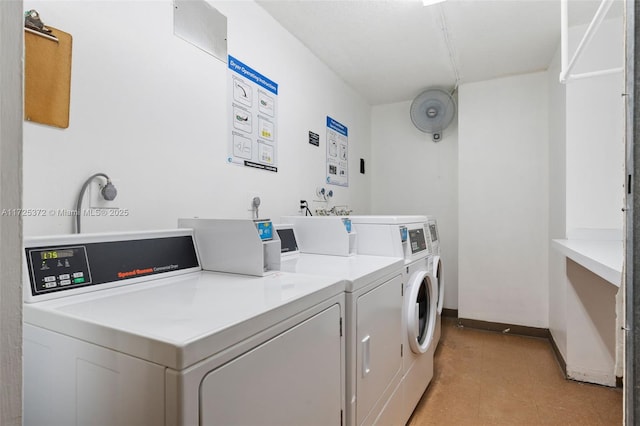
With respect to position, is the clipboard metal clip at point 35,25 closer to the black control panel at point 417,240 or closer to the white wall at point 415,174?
the black control panel at point 417,240

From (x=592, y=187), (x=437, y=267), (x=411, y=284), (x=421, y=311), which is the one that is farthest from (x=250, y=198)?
(x=592, y=187)

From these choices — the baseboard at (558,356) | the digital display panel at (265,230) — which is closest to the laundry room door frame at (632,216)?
the digital display panel at (265,230)

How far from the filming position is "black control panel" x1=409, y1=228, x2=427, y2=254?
81.8 inches

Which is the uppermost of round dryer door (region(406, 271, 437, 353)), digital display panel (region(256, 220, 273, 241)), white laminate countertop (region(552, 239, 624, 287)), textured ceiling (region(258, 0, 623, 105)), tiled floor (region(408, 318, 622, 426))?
textured ceiling (region(258, 0, 623, 105))

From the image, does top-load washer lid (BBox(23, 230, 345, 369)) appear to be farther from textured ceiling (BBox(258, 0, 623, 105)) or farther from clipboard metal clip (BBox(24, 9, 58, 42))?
textured ceiling (BBox(258, 0, 623, 105))

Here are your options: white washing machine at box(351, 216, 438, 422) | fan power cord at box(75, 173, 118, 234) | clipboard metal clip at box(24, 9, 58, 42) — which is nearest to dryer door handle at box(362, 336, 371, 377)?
white washing machine at box(351, 216, 438, 422)

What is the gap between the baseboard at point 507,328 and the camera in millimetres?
3164

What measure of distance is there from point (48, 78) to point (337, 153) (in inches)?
94.3

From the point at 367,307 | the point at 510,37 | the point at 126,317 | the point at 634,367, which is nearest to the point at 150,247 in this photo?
the point at 126,317

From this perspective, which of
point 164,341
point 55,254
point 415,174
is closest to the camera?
point 164,341

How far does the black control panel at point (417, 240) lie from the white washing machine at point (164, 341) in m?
1.00

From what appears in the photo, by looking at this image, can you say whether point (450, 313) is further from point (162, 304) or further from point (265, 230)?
point (162, 304)

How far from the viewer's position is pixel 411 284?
1.89 metres

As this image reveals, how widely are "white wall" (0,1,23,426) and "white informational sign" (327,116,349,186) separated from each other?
2719mm
